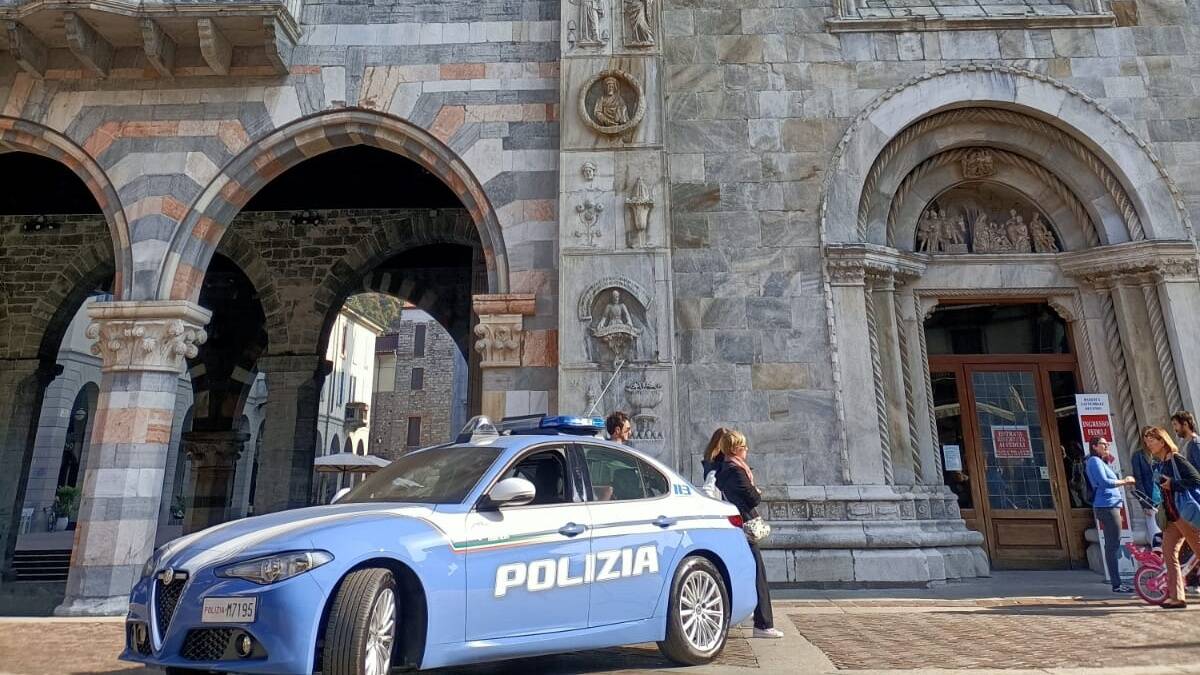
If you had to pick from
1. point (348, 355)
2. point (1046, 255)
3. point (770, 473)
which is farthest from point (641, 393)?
point (348, 355)

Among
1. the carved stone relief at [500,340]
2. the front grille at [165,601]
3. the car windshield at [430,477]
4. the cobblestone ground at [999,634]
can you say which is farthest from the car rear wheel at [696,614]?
the carved stone relief at [500,340]

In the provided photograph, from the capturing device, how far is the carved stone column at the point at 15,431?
13.2m

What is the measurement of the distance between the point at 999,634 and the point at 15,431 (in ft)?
55.3

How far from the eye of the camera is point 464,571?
3.80 m

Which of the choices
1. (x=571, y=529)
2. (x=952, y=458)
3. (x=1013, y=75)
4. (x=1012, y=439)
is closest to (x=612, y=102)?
(x=1013, y=75)

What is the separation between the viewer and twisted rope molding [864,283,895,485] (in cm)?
878

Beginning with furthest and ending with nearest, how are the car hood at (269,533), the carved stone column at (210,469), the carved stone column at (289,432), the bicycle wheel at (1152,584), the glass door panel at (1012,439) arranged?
1. the carved stone column at (210,469)
2. the carved stone column at (289,432)
3. the glass door panel at (1012,439)
4. the bicycle wheel at (1152,584)
5. the car hood at (269,533)

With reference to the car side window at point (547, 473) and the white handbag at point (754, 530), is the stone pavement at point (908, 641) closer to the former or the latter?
the white handbag at point (754, 530)

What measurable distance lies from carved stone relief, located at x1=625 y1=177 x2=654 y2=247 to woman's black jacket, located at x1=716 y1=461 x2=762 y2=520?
12.4 feet

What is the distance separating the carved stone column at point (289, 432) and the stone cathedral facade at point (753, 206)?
Answer: 17.7 ft

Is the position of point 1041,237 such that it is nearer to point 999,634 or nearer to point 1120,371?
point 1120,371

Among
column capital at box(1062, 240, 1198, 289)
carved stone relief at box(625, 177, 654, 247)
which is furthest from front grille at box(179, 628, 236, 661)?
column capital at box(1062, 240, 1198, 289)

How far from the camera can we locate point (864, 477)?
8672mm

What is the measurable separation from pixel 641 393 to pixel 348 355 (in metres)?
38.0
